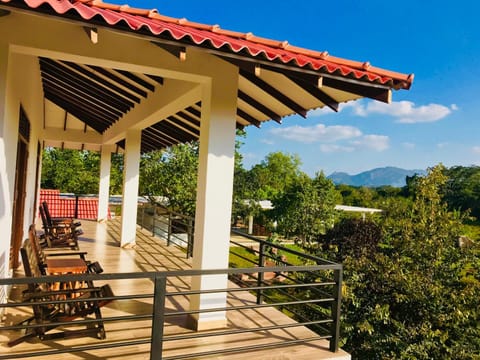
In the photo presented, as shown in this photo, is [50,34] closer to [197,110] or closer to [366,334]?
[197,110]

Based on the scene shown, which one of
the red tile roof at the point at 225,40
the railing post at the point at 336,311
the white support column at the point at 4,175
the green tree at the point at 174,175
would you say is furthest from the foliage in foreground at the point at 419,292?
the green tree at the point at 174,175

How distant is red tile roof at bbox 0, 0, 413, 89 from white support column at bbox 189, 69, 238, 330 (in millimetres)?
746

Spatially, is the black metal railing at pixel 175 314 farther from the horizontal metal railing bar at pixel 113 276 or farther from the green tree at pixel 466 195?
the green tree at pixel 466 195

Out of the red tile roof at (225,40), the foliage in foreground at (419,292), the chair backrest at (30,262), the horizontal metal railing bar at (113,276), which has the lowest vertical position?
the foliage in foreground at (419,292)

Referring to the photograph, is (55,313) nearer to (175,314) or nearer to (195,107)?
(175,314)

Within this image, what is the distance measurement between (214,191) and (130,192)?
571 cm

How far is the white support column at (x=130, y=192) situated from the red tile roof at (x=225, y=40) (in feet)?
19.4

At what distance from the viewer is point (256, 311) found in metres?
5.23

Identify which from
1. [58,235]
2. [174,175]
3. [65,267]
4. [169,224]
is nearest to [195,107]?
[65,267]

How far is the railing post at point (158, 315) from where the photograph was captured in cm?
317

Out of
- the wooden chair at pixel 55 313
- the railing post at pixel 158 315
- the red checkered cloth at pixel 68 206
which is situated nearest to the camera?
the railing post at pixel 158 315

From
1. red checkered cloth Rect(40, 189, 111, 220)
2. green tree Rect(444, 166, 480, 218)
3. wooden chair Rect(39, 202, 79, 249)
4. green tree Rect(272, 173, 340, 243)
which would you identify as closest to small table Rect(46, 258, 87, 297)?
wooden chair Rect(39, 202, 79, 249)

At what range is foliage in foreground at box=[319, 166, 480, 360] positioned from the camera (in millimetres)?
7480

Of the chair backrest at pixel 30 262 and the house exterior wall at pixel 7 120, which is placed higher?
the house exterior wall at pixel 7 120
